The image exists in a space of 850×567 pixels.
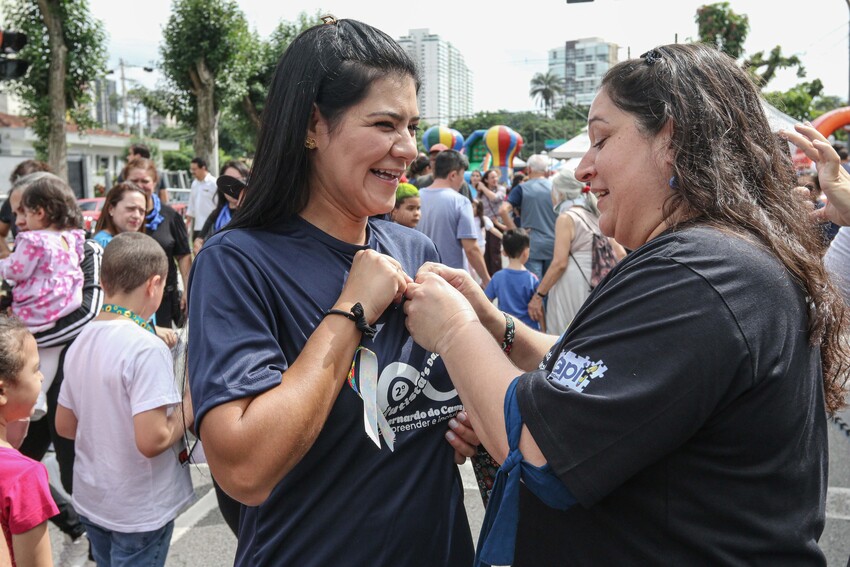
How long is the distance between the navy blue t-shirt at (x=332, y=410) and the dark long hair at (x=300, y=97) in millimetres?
73

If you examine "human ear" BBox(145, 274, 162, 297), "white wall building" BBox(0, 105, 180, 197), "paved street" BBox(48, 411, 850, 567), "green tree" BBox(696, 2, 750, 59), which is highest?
"green tree" BBox(696, 2, 750, 59)

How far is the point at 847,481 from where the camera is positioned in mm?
4910

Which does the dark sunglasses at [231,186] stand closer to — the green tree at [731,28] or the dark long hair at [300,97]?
the dark long hair at [300,97]

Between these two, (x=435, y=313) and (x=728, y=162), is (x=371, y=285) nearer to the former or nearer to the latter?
(x=435, y=313)

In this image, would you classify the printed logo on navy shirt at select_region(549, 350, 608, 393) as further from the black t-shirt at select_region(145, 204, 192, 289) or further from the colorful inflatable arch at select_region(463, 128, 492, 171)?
the colorful inflatable arch at select_region(463, 128, 492, 171)

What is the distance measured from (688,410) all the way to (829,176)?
199 cm

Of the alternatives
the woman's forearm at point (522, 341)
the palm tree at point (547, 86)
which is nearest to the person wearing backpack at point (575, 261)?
the woman's forearm at point (522, 341)

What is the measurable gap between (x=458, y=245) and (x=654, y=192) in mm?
5394

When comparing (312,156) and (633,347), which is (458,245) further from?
(633,347)

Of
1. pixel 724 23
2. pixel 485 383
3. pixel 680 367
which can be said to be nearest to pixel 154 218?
pixel 485 383

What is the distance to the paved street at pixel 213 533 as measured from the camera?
3.85m

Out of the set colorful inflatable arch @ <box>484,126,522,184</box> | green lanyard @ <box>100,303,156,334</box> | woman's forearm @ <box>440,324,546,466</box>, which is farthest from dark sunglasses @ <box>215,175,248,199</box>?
colorful inflatable arch @ <box>484,126,522,184</box>

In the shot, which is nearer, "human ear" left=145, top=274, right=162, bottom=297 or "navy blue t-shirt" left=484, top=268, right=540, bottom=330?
"human ear" left=145, top=274, right=162, bottom=297

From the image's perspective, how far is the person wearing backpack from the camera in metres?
5.67
